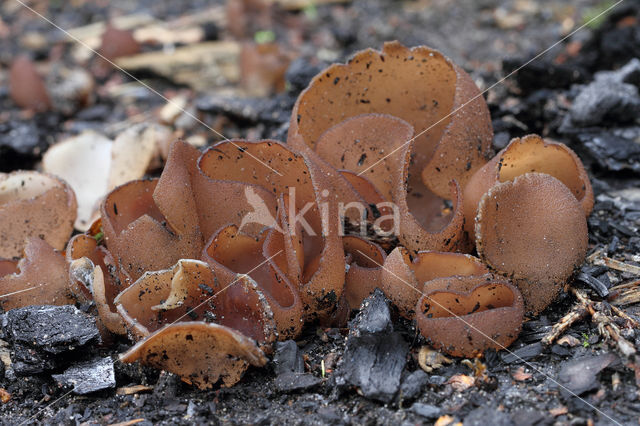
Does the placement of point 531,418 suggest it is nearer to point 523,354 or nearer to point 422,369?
point 523,354

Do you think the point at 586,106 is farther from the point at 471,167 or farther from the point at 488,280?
the point at 488,280

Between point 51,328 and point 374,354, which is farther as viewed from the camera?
point 51,328

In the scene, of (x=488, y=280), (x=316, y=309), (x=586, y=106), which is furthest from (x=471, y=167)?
(x=586, y=106)

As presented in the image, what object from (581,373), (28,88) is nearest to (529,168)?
(581,373)

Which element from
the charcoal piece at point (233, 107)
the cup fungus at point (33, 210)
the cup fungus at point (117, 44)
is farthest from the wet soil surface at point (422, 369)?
the cup fungus at point (117, 44)

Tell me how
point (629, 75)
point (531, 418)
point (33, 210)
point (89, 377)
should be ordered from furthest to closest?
point (629, 75), point (33, 210), point (89, 377), point (531, 418)

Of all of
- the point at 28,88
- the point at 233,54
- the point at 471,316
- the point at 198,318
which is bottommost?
the point at 198,318
